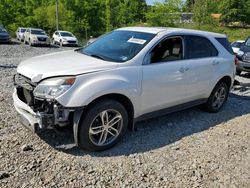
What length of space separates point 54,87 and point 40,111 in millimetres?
367

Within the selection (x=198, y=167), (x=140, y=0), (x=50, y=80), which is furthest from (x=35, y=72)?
(x=140, y=0)

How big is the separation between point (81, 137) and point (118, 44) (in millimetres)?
1702

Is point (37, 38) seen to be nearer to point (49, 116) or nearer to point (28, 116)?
point (28, 116)

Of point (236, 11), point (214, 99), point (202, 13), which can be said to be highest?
point (202, 13)

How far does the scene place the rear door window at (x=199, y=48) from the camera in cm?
518

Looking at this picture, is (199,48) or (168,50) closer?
(168,50)

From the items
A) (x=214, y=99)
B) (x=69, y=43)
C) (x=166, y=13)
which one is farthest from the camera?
(x=166, y=13)

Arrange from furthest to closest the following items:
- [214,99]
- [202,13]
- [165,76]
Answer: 1. [202,13]
2. [214,99]
3. [165,76]

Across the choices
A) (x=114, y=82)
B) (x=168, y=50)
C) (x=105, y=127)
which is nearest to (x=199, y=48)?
(x=168, y=50)

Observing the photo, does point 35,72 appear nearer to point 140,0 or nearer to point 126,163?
point 126,163

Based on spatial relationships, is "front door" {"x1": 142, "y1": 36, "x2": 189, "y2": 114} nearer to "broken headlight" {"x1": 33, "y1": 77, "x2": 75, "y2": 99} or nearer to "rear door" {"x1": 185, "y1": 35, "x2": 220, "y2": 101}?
"rear door" {"x1": 185, "y1": 35, "x2": 220, "y2": 101}

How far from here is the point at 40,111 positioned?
147 inches

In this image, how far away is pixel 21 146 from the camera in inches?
161

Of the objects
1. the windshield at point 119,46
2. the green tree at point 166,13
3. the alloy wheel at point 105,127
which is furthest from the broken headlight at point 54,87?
the green tree at point 166,13
